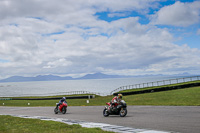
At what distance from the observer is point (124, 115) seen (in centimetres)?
1582

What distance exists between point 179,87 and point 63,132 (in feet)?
108

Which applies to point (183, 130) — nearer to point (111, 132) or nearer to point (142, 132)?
point (142, 132)

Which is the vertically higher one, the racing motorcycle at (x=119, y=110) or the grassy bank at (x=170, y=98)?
the grassy bank at (x=170, y=98)

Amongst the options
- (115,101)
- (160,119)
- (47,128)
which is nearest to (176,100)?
(115,101)

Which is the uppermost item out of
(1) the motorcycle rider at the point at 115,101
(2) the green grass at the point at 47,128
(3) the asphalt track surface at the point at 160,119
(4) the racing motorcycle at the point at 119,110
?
(1) the motorcycle rider at the point at 115,101

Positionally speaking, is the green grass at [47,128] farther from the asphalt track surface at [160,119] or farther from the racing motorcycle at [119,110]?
the racing motorcycle at [119,110]

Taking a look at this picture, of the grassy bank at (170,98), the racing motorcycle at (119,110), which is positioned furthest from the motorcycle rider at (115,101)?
the grassy bank at (170,98)

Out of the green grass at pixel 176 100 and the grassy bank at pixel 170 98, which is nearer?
the green grass at pixel 176 100

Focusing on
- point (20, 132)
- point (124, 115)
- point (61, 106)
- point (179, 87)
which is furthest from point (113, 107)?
point (179, 87)

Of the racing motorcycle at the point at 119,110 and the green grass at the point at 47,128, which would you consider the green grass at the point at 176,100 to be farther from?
the green grass at the point at 47,128

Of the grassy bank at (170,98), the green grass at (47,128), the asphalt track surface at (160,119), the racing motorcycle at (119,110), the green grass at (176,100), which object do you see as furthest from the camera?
the grassy bank at (170,98)

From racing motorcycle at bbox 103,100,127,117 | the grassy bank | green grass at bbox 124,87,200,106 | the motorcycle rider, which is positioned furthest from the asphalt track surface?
the grassy bank

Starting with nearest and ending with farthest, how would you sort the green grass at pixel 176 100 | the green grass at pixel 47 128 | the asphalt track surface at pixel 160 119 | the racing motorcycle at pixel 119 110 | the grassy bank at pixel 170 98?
1. the green grass at pixel 47 128
2. the asphalt track surface at pixel 160 119
3. the racing motorcycle at pixel 119 110
4. the green grass at pixel 176 100
5. the grassy bank at pixel 170 98

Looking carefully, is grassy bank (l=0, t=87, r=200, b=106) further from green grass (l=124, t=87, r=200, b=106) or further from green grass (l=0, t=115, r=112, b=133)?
green grass (l=0, t=115, r=112, b=133)
